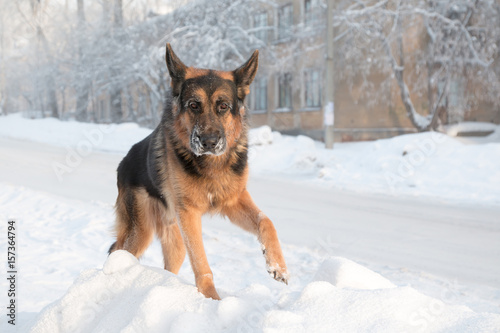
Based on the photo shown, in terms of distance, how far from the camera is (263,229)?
3.35 metres

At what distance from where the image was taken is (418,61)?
19.8 m

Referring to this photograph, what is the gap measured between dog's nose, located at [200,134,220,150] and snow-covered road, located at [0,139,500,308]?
2826mm

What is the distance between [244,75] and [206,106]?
0.60 metres

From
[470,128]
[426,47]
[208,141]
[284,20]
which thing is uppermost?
[284,20]

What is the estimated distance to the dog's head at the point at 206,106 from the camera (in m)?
3.31

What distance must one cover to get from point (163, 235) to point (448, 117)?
20.2 meters

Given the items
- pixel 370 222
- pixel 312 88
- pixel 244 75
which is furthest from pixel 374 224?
pixel 312 88

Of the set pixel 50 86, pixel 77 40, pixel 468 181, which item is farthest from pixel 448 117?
pixel 50 86

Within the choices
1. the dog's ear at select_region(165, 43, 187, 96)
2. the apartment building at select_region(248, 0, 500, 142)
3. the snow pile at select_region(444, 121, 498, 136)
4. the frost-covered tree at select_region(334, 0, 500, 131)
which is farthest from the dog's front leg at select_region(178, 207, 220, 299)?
the snow pile at select_region(444, 121, 498, 136)

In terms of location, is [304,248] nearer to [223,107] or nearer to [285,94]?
[223,107]

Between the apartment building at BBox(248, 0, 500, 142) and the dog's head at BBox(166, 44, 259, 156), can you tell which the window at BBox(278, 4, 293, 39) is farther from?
the dog's head at BBox(166, 44, 259, 156)

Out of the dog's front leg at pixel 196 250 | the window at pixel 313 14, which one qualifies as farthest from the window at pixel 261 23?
the dog's front leg at pixel 196 250

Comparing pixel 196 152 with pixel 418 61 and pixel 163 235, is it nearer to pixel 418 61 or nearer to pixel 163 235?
pixel 163 235

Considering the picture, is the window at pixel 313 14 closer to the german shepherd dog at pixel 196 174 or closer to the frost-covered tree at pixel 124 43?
the frost-covered tree at pixel 124 43
